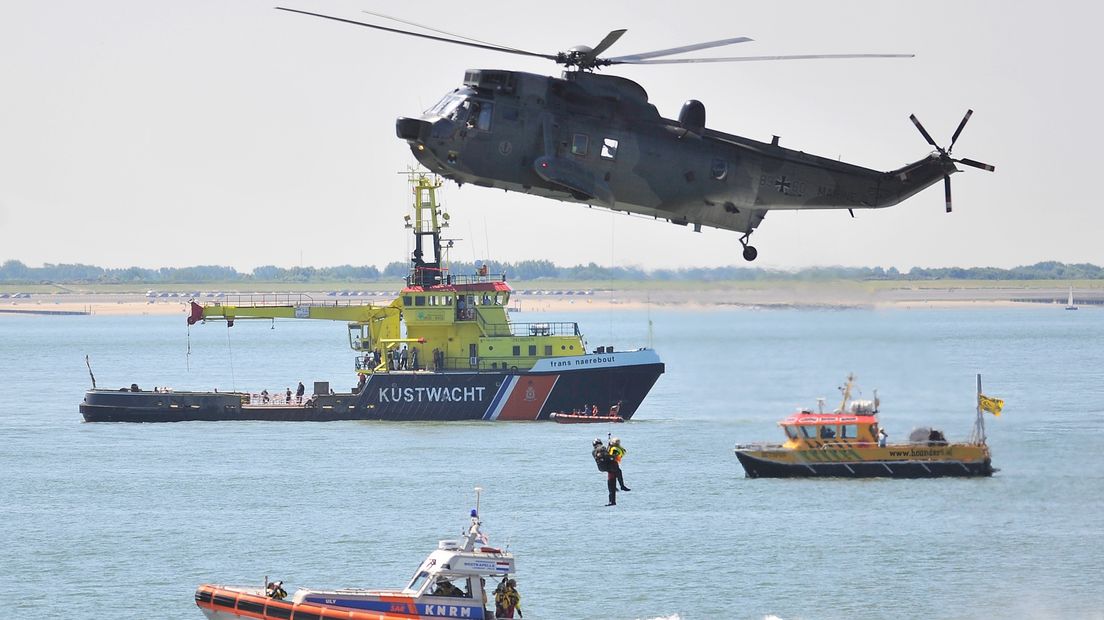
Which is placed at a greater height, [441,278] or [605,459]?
[441,278]

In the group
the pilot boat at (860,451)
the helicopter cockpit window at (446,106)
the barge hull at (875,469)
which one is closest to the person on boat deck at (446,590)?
the helicopter cockpit window at (446,106)

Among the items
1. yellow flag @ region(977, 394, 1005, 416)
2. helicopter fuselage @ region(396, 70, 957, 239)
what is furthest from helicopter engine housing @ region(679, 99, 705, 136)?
yellow flag @ region(977, 394, 1005, 416)

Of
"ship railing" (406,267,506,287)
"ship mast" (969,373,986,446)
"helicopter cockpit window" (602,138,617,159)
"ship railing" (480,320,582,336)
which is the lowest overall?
"ship mast" (969,373,986,446)

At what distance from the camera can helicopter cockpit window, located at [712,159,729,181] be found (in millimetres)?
29641

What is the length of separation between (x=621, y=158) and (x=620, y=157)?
25mm

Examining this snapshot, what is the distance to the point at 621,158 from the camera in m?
29.1

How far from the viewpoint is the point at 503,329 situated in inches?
2667

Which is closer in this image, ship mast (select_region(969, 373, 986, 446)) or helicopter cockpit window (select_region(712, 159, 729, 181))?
helicopter cockpit window (select_region(712, 159, 729, 181))

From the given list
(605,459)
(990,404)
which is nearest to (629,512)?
(990,404)

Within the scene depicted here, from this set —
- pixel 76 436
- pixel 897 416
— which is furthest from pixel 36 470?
pixel 897 416

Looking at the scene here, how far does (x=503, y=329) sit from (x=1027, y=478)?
2321 centimetres

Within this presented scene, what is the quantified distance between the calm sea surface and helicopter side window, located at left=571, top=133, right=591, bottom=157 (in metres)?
11.2

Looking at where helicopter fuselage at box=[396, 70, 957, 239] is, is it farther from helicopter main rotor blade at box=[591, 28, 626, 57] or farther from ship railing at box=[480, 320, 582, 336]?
ship railing at box=[480, 320, 582, 336]

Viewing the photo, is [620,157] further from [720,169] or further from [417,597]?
[417,597]
